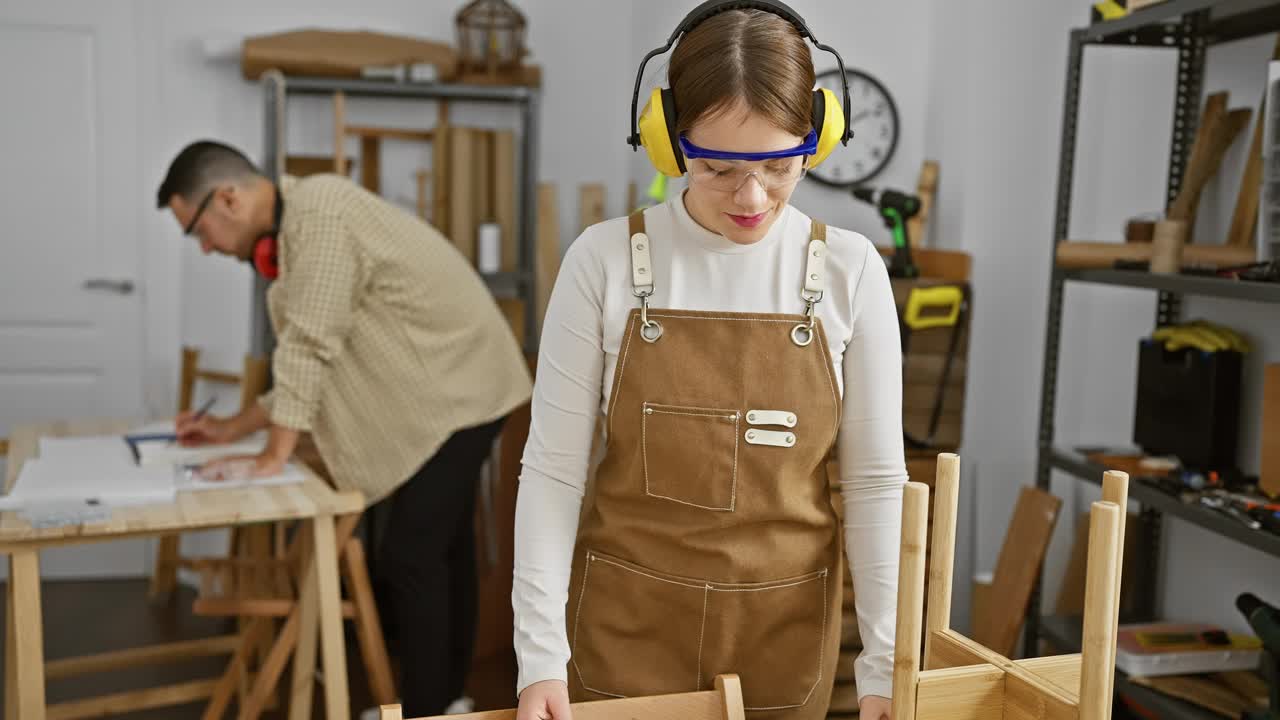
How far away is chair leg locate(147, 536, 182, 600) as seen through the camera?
4305mm

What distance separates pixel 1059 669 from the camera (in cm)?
102

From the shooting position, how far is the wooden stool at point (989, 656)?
2.92 ft

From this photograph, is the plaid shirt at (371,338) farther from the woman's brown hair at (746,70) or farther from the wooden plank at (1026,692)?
the wooden plank at (1026,692)

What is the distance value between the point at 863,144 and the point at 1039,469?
1177 mm

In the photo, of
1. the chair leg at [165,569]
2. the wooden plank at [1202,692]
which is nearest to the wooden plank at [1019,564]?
the wooden plank at [1202,692]

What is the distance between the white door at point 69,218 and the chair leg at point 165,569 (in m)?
0.41

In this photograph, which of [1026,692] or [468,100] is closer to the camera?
[1026,692]

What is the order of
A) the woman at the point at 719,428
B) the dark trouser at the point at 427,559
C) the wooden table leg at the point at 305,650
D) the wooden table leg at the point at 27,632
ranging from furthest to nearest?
the dark trouser at the point at 427,559 → the wooden table leg at the point at 305,650 → the wooden table leg at the point at 27,632 → the woman at the point at 719,428

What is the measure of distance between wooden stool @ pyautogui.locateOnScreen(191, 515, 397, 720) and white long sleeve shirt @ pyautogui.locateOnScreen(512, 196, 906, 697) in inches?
59.0

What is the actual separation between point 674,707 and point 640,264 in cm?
48

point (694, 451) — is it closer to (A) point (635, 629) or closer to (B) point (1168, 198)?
(A) point (635, 629)

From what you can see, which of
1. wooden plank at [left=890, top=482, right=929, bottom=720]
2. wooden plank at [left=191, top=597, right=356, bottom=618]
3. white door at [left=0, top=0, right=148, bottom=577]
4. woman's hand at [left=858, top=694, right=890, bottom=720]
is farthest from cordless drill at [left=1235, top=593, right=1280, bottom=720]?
white door at [left=0, top=0, right=148, bottom=577]

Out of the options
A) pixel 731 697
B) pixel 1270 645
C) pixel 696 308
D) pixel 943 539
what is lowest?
pixel 1270 645

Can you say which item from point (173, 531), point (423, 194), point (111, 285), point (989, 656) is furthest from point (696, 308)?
point (111, 285)
